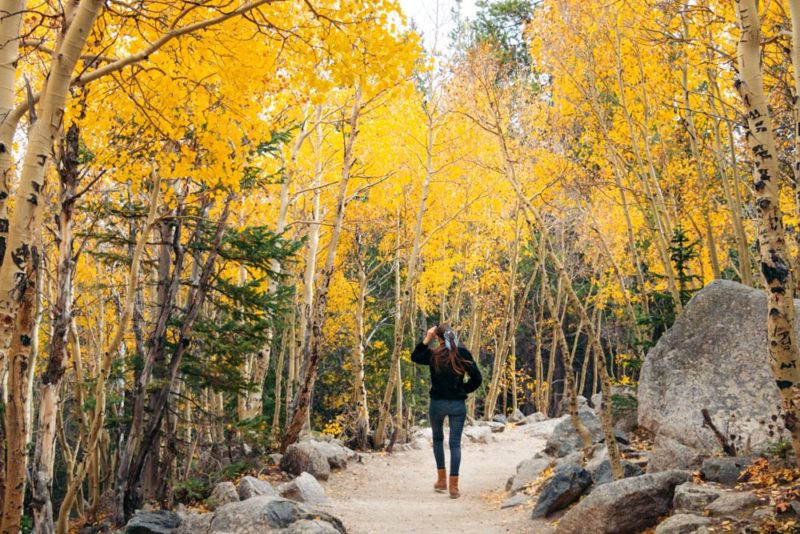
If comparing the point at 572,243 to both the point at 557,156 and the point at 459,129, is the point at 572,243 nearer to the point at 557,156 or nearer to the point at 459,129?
the point at 459,129

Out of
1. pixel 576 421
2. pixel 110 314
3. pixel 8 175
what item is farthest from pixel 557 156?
pixel 110 314

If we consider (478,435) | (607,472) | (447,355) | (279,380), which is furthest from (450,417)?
(279,380)

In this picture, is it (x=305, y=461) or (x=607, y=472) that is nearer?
(x=607, y=472)

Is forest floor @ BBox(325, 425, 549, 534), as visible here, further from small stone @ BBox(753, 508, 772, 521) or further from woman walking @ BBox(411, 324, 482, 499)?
small stone @ BBox(753, 508, 772, 521)

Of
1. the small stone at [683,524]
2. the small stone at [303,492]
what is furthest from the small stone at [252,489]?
the small stone at [683,524]

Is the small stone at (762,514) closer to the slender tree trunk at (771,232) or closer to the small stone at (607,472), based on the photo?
the slender tree trunk at (771,232)

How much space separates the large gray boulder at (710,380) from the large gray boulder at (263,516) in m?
3.19

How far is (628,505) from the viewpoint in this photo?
4668 millimetres

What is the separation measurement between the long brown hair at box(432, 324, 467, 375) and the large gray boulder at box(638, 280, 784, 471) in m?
1.91

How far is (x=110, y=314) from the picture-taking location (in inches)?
706

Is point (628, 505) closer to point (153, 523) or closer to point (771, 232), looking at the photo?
point (771, 232)

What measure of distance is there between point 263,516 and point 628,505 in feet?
9.40

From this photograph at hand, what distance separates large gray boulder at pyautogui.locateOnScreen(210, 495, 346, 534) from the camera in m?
5.15

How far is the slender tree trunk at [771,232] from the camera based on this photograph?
404 cm
